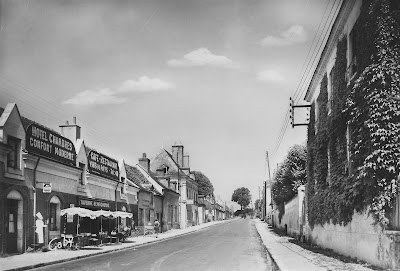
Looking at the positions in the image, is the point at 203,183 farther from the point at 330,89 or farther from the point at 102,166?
the point at 330,89

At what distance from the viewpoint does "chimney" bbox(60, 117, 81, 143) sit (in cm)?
2912

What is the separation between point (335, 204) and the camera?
58.1 ft

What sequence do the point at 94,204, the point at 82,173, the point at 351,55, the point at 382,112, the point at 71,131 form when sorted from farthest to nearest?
the point at 71,131, the point at 94,204, the point at 82,173, the point at 351,55, the point at 382,112

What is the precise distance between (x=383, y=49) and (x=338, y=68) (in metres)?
5.19

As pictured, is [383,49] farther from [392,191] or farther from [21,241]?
[21,241]

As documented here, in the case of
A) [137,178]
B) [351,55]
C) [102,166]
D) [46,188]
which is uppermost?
[351,55]

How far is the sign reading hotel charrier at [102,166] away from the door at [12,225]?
358 inches

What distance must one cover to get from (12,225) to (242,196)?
553 ft

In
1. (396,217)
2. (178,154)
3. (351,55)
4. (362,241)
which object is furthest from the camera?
(178,154)

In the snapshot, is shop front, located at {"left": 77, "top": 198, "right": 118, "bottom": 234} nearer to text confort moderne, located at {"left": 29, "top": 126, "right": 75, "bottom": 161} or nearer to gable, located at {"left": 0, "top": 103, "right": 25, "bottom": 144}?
text confort moderne, located at {"left": 29, "top": 126, "right": 75, "bottom": 161}

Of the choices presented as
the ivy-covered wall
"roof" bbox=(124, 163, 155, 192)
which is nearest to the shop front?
"roof" bbox=(124, 163, 155, 192)

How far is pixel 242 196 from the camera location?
7288 inches

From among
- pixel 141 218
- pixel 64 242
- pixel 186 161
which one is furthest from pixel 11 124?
pixel 186 161

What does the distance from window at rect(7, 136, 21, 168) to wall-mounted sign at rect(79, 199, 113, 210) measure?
6.93 metres
